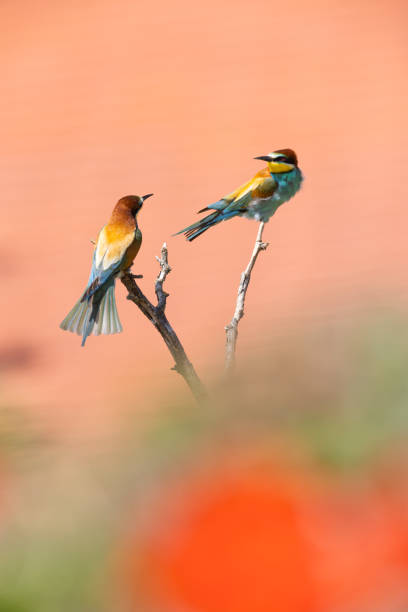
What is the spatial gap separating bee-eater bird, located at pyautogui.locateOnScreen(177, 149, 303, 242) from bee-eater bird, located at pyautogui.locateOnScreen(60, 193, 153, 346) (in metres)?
0.18

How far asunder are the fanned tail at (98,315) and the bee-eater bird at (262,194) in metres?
0.21

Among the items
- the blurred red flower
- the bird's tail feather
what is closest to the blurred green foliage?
the blurred red flower

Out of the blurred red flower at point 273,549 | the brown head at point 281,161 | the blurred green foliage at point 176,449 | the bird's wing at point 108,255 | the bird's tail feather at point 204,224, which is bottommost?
the blurred red flower at point 273,549

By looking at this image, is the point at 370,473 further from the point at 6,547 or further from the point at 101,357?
the point at 101,357

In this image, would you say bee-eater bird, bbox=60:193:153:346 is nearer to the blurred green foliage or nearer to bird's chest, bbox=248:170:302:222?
bird's chest, bbox=248:170:302:222

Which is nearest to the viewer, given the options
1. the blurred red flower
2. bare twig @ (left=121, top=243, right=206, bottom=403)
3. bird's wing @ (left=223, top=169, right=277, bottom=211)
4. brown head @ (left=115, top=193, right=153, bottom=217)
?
the blurred red flower

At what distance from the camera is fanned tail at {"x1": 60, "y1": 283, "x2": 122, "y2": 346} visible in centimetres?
105

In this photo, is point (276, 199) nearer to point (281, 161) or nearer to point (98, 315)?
point (281, 161)

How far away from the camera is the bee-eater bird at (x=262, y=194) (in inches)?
47.5

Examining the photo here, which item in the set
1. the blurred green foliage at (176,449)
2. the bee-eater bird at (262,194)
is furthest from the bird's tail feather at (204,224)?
the blurred green foliage at (176,449)

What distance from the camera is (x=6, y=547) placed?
0.25m

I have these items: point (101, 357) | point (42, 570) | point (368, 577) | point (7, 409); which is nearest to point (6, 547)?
point (42, 570)

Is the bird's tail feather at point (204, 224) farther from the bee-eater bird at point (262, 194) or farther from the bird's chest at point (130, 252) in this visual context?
the bird's chest at point (130, 252)

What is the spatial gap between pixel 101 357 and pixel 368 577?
2869 mm
